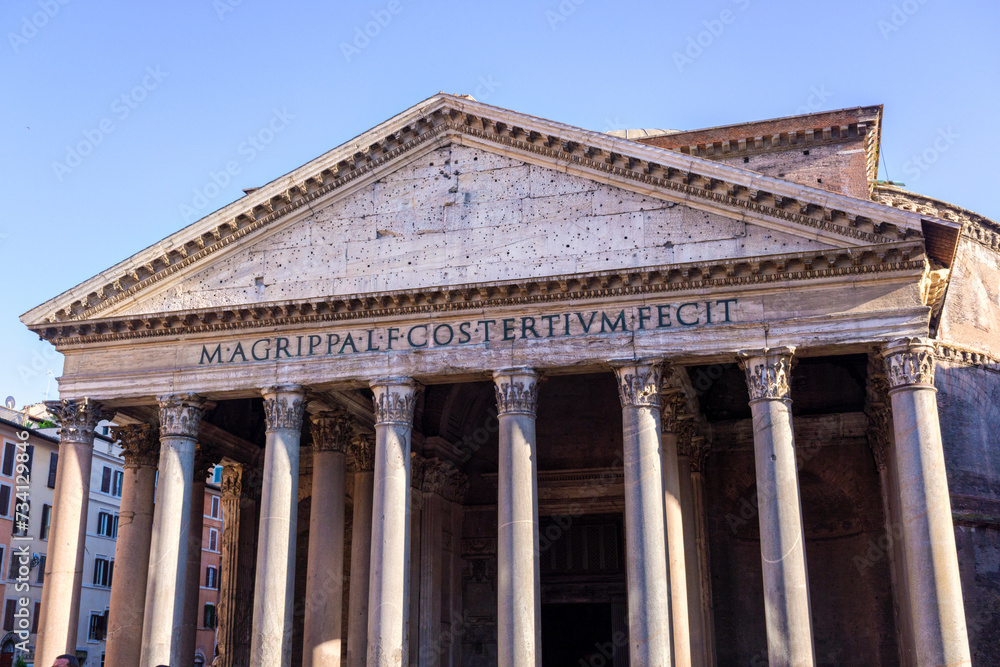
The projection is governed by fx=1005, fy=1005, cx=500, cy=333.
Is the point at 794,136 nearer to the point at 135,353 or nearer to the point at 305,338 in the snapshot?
the point at 305,338

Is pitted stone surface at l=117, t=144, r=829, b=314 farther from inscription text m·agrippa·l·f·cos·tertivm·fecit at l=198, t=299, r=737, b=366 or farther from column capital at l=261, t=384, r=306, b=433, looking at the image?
column capital at l=261, t=384, r=306, b=433

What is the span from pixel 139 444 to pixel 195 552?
2.45m

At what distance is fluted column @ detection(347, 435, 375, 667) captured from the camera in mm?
17141

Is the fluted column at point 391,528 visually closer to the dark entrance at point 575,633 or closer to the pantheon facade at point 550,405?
the pantheon facade at point 550,405

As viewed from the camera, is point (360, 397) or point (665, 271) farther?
point (360, 397)

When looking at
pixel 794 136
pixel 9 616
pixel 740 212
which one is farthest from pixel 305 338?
pixel 9 616

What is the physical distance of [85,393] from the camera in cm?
1670

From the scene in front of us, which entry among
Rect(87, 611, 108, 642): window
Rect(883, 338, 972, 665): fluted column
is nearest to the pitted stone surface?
Rect(883, 338, 972, 665): fluted column

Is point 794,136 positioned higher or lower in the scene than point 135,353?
higher

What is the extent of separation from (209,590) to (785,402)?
3234 centimetres

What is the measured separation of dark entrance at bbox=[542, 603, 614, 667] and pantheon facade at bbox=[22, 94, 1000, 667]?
0.04 metres

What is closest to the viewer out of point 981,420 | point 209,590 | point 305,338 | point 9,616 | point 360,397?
point 305,338

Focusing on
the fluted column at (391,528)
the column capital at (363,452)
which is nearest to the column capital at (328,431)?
the column capital at (363,452)

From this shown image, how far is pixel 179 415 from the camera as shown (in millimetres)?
16266
